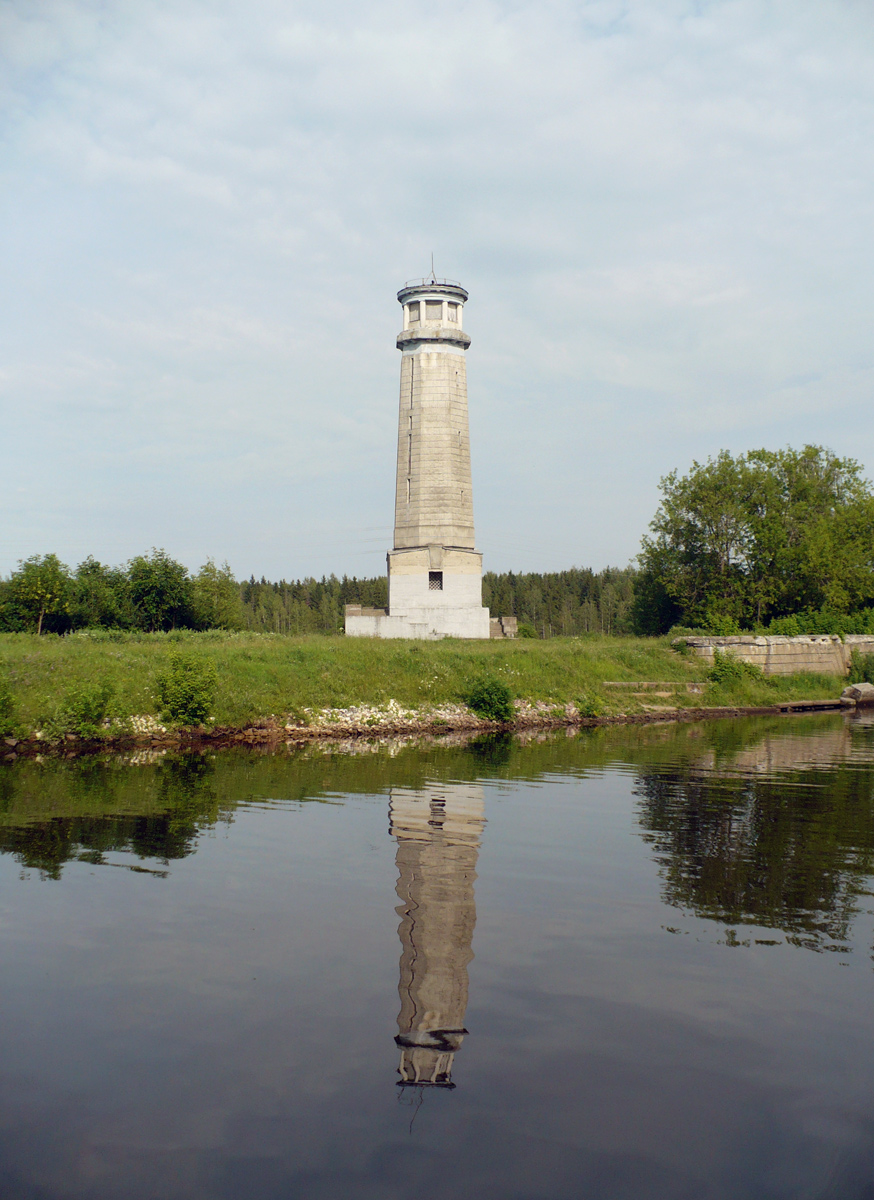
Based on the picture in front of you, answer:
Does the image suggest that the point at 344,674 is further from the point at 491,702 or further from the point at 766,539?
the point at 766,539

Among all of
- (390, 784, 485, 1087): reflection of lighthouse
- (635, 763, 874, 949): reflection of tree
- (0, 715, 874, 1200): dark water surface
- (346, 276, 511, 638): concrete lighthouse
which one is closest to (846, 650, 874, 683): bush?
(346, 276, 511, 638): concrete lighthouse

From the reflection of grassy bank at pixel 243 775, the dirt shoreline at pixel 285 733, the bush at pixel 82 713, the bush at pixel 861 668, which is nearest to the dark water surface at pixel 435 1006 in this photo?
the reflection of grassy bank at pixel 243 775

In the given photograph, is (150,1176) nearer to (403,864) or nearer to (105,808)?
(403,864)

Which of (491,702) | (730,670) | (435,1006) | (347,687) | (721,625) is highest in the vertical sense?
(721,625)

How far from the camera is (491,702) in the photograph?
111ft

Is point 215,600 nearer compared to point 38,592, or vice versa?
point 38,592

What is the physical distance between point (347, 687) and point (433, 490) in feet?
58.2

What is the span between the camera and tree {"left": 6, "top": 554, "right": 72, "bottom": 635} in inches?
1884

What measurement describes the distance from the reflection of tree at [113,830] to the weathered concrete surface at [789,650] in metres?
33.4

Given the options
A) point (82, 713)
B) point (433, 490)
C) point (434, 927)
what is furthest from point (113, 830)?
point (433, 490)

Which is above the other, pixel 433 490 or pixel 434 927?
pixel 433 490

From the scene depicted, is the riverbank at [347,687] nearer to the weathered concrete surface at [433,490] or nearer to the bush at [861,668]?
the bush at [861,668]

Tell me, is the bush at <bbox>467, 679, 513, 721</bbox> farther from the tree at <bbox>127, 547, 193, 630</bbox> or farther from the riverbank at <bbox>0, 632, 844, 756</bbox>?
the tree at <bbox>127, 547, 193, 630</bbox>

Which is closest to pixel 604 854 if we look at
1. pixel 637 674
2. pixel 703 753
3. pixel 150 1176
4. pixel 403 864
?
pixel 403 864
